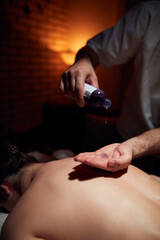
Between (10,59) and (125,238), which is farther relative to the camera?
(10,59)

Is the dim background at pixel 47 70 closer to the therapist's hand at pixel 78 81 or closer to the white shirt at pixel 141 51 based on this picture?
the white shirt at pixel 141 51

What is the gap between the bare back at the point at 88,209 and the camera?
72 cm

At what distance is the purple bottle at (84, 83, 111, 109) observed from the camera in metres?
0.91

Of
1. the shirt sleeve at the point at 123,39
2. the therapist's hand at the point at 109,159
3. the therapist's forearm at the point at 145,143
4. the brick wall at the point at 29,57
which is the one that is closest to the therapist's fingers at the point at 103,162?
the therapist's hand at the point at 109,159

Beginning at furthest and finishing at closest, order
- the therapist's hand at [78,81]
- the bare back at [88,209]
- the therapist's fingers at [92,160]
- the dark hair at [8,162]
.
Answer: the dark hair at [8,162] < the therapist's hand at [78,81] < the therapist's fingers at [92,160] < the bare back at [88,209]

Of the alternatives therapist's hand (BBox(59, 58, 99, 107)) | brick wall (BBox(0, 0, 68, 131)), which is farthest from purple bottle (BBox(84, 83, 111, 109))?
brick wall (BBox(0, 0, 68, 131))

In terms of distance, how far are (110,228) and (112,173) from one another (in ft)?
0.82

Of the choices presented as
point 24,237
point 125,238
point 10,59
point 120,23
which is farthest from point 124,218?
point 10,59

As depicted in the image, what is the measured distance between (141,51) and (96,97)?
811mm

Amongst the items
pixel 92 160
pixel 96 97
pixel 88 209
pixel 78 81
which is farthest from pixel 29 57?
pixel 88 209

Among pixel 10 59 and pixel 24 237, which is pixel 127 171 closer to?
pixel 24 237

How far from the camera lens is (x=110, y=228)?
713 mm

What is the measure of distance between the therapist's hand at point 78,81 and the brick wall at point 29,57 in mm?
2519

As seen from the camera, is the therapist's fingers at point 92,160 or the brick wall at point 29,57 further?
the brick wall at point 29,57
